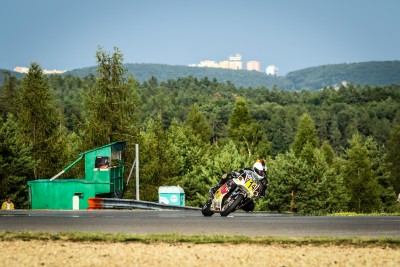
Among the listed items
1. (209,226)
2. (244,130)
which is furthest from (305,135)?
(209,226)

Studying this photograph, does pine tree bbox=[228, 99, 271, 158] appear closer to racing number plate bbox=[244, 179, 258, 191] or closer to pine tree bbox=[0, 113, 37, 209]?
pine tree bbox=[0, 113, 37, 209]

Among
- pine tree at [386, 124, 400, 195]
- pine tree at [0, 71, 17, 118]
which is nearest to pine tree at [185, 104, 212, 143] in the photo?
pine tree at [0, 71, 17, 118]

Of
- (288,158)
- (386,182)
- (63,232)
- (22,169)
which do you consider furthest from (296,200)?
(63,232)

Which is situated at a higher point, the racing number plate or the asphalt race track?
the racing number plate

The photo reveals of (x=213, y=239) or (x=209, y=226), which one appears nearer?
(x=213, y=239)

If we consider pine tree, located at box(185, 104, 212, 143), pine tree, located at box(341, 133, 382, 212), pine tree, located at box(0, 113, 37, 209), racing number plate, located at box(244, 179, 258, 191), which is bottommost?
pine tree, located at box(341, 133, 382, 212)

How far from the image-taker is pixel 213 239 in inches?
567

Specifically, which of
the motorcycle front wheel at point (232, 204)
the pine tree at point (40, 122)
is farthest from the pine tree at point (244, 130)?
the motorcycle front wheel at point (232, 204)

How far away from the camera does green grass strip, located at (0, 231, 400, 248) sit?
1418 centimetres

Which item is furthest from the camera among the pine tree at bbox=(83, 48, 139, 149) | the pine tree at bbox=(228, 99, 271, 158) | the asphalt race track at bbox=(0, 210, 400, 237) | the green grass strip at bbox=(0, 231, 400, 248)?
the pine tree at bbox=(228, 99, 271, 158)

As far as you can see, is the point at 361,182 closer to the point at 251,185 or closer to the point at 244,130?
the point at 244,130

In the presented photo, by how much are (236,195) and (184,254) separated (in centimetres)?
793

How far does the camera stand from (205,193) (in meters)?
74.6

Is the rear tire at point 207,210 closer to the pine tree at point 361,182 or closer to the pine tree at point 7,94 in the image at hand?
the pine tree at point 361,182
